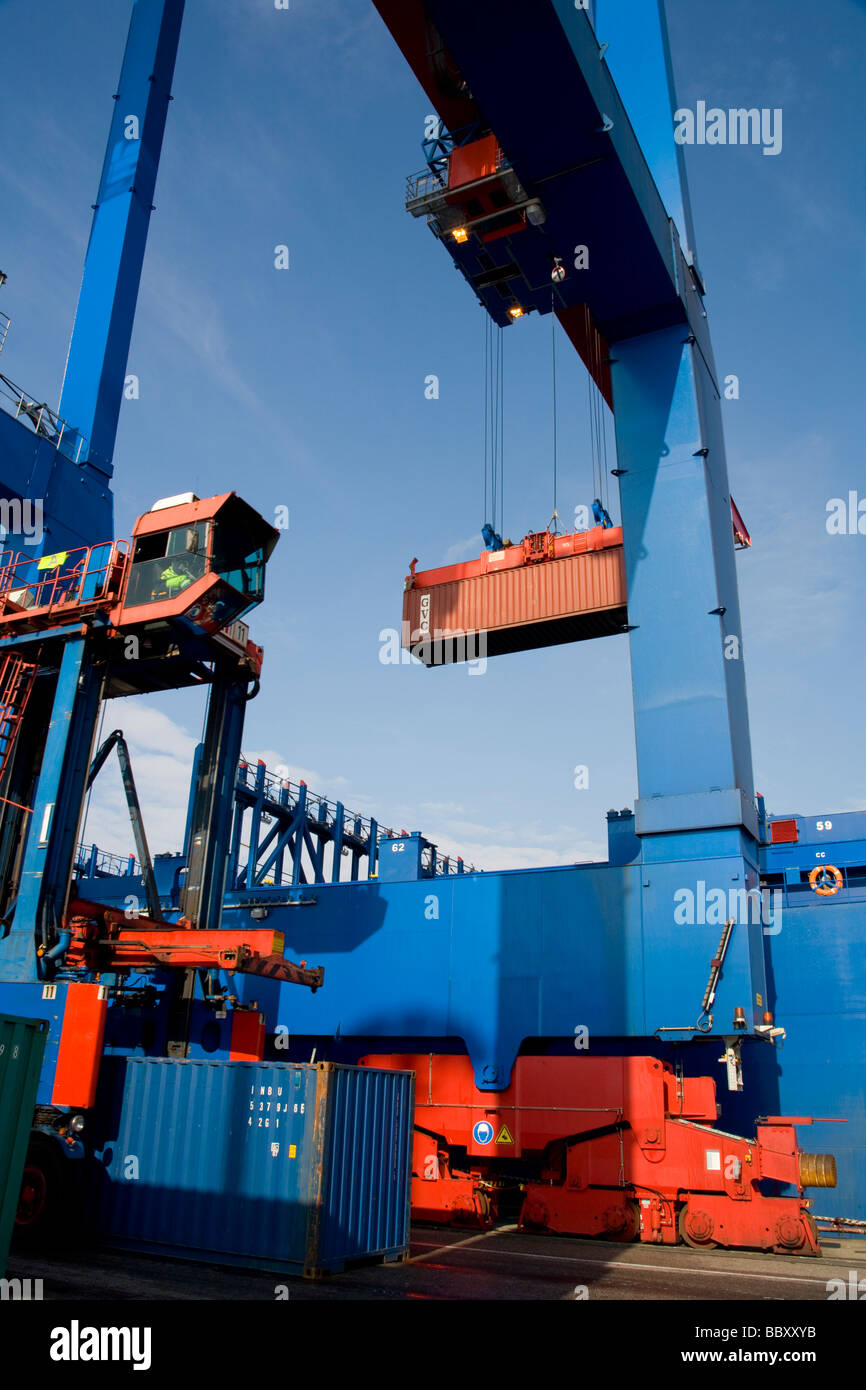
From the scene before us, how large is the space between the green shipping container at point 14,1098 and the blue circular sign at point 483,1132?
9.73 m

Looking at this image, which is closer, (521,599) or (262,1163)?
(262,1163)

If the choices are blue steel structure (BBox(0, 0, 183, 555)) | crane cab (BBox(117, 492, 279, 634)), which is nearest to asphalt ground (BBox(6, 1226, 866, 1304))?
crane cab (BBox(117, 492, 279, 634))

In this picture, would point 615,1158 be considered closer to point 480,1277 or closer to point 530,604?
point 480,1277

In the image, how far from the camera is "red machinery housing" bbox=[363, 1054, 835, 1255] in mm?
14320

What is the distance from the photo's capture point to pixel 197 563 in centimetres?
1744

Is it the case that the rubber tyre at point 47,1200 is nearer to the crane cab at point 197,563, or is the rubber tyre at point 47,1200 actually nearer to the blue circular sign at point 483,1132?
the blue circular sign at point 483,1132

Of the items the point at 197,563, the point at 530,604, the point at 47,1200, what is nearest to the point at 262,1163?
the point at 47,1200

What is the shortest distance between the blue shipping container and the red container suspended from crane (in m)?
10.9

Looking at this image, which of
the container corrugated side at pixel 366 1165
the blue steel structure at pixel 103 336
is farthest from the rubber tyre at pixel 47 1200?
the blue steel structure at pixel 103 336

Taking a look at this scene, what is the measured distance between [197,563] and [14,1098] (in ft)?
35.3

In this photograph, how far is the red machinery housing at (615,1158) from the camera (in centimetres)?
1432

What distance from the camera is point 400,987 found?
65.0 feet
